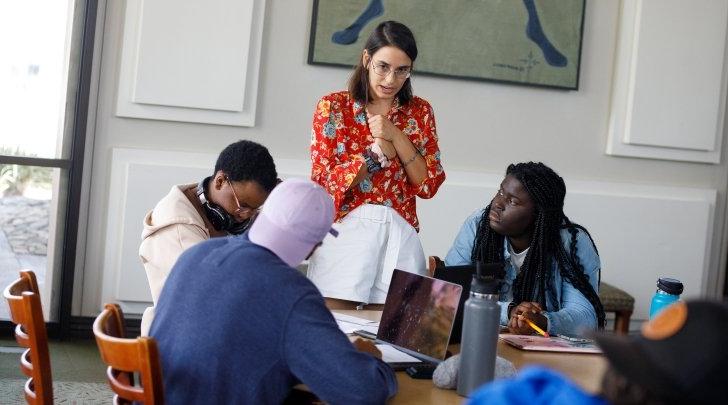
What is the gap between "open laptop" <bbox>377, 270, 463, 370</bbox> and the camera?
7.21ft

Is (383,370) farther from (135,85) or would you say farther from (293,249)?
(135,85)

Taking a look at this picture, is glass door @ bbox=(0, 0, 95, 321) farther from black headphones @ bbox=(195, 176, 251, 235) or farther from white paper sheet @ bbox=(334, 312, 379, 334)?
white paper sheet @ bbox=(334, 312, 379, 334)

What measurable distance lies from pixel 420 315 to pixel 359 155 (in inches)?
40.5

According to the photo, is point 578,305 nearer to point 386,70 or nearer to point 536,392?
point 386,70

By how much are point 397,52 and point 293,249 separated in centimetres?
140

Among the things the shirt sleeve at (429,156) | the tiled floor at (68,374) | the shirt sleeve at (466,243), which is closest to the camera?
the shirt sleeve at (466,243)

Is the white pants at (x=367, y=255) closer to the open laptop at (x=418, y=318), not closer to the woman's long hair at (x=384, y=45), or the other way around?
the woman's long hair at (x=384, y=45)

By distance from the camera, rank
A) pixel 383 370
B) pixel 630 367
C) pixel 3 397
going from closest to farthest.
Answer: pixel 630 367, pixel 383 370, pixel 3 397

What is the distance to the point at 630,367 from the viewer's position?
3.69ft

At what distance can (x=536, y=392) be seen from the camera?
1131 millimetres

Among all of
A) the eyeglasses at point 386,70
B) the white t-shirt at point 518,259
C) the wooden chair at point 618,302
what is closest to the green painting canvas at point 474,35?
the wooden chair at point 618,302

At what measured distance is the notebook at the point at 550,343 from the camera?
2.50m

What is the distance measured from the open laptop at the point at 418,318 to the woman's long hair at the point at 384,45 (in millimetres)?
1089

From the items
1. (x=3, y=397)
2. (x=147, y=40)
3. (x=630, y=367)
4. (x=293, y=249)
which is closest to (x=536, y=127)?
(x=147, y=40)
